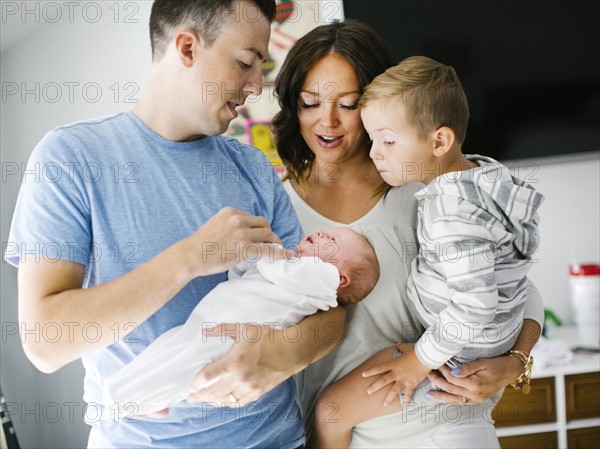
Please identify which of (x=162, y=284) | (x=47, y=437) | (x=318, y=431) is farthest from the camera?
(x=47, y=437)

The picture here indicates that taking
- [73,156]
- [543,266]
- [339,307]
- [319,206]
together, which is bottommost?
[543,266]

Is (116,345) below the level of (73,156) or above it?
below

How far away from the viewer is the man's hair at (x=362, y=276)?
1.49 metres

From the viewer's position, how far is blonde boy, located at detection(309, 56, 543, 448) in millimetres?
1405

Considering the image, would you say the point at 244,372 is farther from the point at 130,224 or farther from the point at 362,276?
the point at 362,276

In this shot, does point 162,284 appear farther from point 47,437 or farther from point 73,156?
point 47,437

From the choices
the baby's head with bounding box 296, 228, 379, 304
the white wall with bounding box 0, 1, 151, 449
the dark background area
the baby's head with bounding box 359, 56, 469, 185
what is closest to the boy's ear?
the baby's head with bounding box 359, 56, 469, 185

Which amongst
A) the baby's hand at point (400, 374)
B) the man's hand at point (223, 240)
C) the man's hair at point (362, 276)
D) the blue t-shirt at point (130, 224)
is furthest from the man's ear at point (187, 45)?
the baby's hand at point (400, 374)

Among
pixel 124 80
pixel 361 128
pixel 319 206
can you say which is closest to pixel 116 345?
pixel 319 206

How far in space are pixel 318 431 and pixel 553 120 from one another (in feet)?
6.54

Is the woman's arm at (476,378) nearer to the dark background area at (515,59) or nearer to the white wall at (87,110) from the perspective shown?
the dark background area at (515,59)

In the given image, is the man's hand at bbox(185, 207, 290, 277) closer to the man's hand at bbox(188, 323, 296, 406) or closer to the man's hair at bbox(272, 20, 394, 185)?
the man's hand at bbox(188, 323, 296, 406)

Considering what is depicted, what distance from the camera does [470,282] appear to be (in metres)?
1.39

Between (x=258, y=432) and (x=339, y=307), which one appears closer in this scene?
(x=258, y=432)
